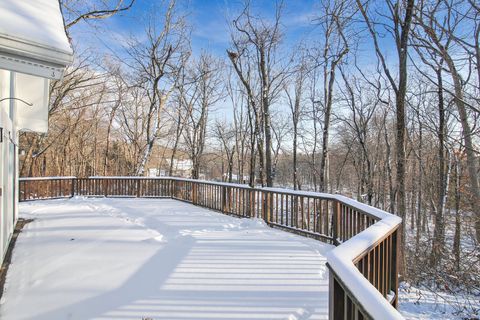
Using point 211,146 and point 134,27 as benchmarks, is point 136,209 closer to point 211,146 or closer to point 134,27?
point 134,27

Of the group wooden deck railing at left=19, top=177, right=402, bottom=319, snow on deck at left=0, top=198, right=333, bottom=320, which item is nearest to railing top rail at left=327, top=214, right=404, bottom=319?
wooden deck railing at left=19, top=177, right=402, bottom=319

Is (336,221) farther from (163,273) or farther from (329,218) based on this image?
(163,273)

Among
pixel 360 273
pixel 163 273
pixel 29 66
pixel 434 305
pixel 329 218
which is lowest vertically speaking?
pixel 434 305

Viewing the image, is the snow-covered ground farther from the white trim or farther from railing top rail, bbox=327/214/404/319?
the white trim

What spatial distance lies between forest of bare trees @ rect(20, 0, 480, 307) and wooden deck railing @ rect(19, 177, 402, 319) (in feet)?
7.93

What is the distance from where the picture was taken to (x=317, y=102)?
15.0 m

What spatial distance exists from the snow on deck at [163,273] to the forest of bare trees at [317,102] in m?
3.62

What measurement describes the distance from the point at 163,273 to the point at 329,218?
10.2ft

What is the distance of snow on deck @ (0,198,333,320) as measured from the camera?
8.80ft

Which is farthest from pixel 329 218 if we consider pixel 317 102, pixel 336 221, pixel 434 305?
pixel 317 102

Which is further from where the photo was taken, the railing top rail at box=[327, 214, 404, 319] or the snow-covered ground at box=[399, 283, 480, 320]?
the snow-covered ground at box=[399, 283, 480, 320]

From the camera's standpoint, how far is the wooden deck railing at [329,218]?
150cm

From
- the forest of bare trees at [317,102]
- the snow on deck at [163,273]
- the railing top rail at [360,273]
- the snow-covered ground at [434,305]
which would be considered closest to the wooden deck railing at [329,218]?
the railing top rail at [360,273]

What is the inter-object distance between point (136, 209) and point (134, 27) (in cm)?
1166
